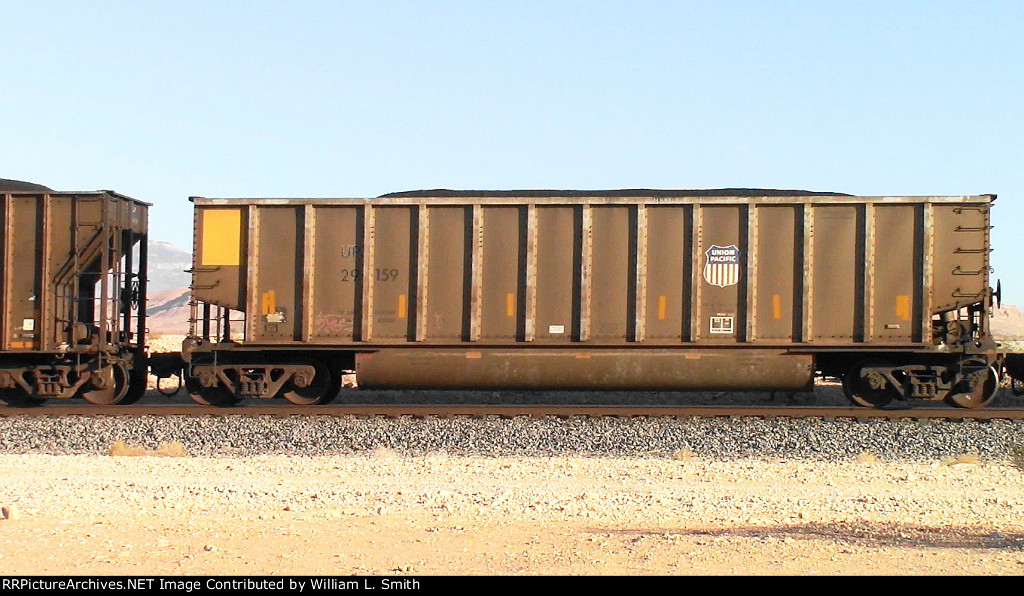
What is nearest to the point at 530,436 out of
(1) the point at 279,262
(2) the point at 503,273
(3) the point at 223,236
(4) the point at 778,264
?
(2) the point at 503,273

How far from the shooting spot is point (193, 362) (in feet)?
49.3

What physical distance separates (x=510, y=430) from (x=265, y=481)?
4.40 metres

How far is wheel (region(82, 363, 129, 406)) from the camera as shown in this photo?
15062 mm

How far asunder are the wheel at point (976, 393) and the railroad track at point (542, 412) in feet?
1.67

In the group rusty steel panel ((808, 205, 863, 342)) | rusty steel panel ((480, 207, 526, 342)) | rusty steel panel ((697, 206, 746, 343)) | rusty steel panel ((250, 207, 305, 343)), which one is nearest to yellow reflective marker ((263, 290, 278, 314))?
rusty steel panel ((250, 207, 305, 343))

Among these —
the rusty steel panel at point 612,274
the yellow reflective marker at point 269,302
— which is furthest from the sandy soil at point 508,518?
the yellow reflective marker at point 269,302

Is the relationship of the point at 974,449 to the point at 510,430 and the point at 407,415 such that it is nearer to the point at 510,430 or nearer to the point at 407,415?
the point at 510,430

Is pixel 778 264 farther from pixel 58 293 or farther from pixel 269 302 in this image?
pixel 58 293

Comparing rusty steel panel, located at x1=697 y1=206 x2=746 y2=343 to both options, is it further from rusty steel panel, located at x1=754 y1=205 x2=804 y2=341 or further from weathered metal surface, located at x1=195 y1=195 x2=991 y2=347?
rusty steel panel, located at x1=754 y1=205 x2=804 y2=341

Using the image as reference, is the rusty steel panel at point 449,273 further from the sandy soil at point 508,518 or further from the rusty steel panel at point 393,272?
the sandy soil at point 508,518

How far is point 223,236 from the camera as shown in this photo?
49.2 feet

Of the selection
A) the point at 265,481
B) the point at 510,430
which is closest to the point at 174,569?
the point at 265,481

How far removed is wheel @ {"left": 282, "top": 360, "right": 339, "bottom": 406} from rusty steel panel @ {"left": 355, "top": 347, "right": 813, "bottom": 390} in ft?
2.36

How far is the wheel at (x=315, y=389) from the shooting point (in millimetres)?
15070
